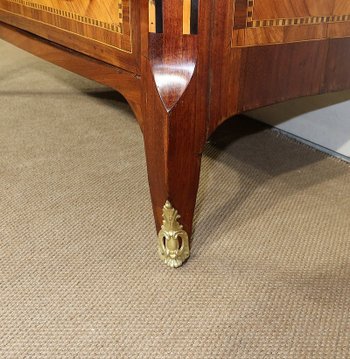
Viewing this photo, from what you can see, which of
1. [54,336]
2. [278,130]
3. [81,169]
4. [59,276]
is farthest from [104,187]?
[278,130]

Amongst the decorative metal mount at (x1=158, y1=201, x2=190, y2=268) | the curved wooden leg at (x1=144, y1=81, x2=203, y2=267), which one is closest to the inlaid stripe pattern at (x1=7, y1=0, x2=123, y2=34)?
the curved wooden leg at (x1=144, y1=81, x2=203, y2=267)

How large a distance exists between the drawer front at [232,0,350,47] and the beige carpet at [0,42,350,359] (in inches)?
12.6

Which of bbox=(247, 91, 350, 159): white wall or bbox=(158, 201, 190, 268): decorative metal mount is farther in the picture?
bbox=(247, 91, 350, 159): white wall

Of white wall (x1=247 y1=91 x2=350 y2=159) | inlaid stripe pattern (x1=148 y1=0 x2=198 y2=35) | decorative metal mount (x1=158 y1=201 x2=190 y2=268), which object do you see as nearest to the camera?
inlaid stripe pattern (x1=148 y1=0 x2=198 y2=35)

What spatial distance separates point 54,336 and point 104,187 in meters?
0.39

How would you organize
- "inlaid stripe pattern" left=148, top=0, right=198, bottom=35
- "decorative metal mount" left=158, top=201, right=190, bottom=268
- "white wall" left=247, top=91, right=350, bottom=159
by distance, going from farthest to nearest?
"white wall" left=247, top=91, right=350, bottom=159 → "decorative metal mount" left=158, top=201, right=190, bottom=268 → "inlaid stripe pattern" left=148, top=0, right=198, bottom=35

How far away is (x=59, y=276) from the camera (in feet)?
2.22

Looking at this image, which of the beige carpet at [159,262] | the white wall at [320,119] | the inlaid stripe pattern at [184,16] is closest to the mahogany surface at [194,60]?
the inlaid stripe pattern at [184,16]

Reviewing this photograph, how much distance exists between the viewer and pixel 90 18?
657 millimetres

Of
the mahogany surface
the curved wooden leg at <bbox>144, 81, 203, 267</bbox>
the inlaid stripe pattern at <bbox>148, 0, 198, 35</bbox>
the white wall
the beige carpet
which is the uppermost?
the inlaid stripe pattern at <bbox>148, 0, 198, 35</bbox>

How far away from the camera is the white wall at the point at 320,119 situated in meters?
1.06

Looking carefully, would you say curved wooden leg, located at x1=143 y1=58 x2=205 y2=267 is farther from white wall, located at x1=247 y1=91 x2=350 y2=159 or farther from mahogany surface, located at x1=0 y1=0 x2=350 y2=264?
white wall, located at x1=247 y1=91 x2=350 y2=159

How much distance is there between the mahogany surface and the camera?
0.55 m

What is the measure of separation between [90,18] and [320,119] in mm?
650
